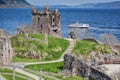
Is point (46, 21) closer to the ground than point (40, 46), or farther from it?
farther from it

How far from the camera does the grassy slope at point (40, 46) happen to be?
7425 cm

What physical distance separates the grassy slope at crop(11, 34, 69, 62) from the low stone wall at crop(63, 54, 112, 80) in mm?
12788

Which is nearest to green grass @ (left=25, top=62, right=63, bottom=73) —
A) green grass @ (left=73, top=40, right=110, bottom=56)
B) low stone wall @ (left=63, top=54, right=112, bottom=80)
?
low stone wall @ (left=63, top=54, right=112, bottom=80)

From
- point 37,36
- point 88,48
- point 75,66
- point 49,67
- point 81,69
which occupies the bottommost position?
point 49,67

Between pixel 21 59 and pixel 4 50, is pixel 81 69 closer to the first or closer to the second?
pixel 4 50

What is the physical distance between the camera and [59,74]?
196 ft

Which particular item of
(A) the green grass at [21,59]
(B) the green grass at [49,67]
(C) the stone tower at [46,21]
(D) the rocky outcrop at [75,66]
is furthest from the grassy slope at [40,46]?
(D) the rocky outcrop at [75,66]

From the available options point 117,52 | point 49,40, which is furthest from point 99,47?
point 49,40

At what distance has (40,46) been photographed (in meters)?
75.9

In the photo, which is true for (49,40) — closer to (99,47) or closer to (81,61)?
(99,47)

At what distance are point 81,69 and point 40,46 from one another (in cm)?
2031

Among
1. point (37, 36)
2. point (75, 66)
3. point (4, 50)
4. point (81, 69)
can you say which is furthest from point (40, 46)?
point (81, 69)

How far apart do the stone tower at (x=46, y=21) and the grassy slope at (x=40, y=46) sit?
19.0 feet

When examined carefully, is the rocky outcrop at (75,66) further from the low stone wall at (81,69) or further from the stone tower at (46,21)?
the stone tower at (46,21)
